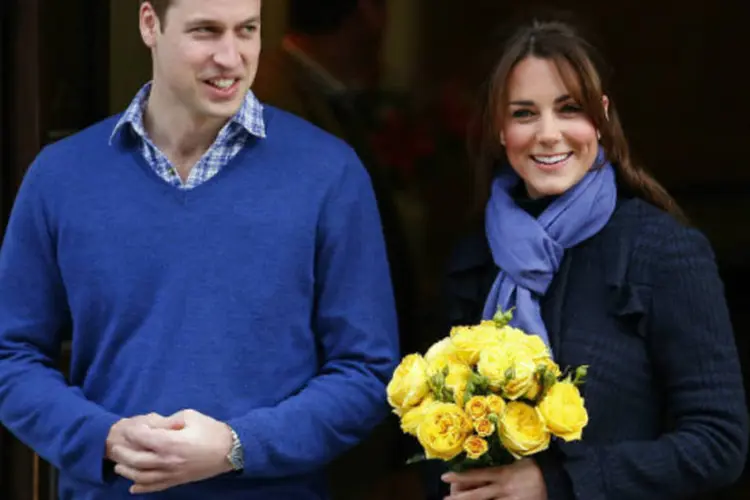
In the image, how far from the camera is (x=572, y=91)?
10.4ft

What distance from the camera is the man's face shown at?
10.3 feet

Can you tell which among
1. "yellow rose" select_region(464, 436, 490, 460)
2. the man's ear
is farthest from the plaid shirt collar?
"yellow rose" select_region(464, 436, 490, 460)

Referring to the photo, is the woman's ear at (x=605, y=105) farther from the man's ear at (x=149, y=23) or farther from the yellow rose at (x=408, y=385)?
the man's ear at (x=149, y=23)

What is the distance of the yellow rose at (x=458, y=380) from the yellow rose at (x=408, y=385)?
0.16ft

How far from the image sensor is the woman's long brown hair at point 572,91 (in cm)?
318

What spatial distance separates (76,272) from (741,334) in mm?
2309

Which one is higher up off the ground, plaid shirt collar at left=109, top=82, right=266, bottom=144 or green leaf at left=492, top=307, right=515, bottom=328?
plaid shirt collar at left=109, top=82, right=266, bottom=144

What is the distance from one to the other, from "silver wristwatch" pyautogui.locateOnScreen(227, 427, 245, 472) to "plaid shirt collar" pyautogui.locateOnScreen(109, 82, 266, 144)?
24.9 inches

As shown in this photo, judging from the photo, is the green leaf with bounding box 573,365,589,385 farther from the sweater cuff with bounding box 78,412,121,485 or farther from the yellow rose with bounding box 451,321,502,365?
the sweater cuff with bounding box 78,412,121,485

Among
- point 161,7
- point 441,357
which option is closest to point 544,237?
point 441,357

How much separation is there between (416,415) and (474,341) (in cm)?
18

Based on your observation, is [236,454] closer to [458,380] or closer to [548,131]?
[458,380]

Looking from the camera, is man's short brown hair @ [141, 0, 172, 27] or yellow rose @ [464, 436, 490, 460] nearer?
yellow rose @ [464, 436, 490, 460]

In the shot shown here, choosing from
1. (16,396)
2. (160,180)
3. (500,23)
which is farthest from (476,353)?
(500,23)
